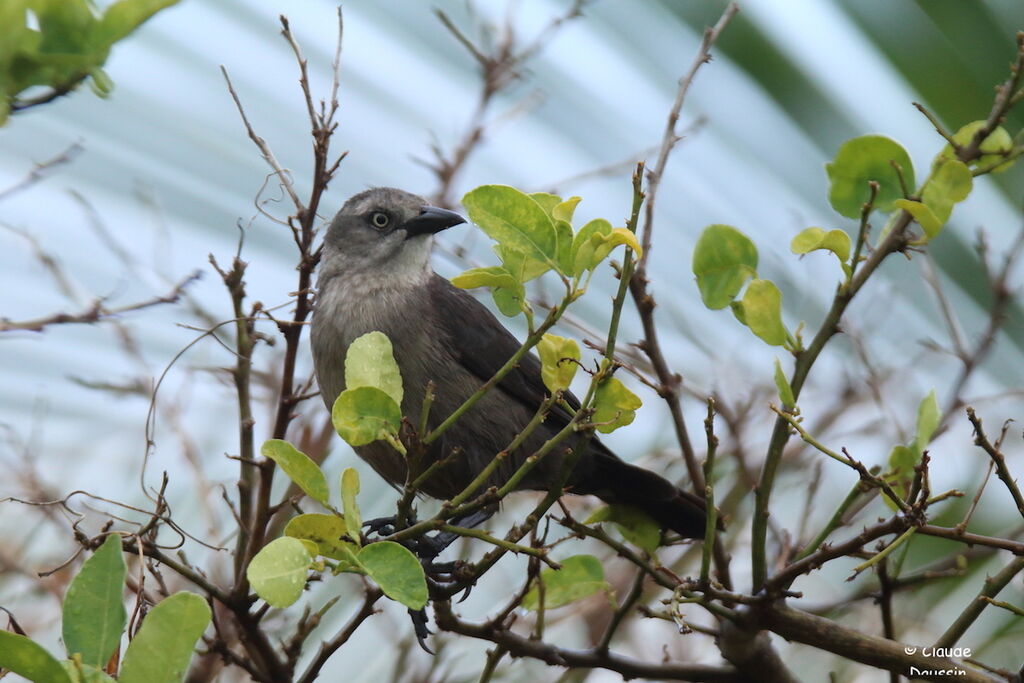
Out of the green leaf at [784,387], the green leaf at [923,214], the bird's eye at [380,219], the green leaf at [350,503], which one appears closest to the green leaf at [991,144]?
the green leaf at [923,214]

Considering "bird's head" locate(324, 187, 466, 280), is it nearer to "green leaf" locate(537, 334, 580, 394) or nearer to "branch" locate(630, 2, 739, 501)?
"branch" locate(630, 2, 739, 501)

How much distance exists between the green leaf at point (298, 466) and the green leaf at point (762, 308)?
2.51 feet

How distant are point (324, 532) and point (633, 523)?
3.60 ft

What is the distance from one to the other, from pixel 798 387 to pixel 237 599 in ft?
3.44

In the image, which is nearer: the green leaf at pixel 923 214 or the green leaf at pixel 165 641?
the green leaf at pixel 165 641

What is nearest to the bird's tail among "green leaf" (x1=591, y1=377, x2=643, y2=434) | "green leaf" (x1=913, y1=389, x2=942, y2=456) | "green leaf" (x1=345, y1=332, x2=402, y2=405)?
"green leaf" (x1=913, y1=389, x2=942, y2=456)

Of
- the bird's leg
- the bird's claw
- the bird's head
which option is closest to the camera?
the bird's claw

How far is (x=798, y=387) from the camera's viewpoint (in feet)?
5.82

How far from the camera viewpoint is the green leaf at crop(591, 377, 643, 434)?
4.83 ft

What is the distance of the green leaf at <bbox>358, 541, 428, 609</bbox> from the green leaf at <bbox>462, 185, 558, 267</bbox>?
42 cm

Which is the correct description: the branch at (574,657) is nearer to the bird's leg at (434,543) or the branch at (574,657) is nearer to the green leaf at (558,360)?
the bird's leg at (434,543)

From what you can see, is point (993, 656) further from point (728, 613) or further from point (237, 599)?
point (237, 599)

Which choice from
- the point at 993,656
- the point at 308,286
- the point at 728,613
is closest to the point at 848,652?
the point at 728,613

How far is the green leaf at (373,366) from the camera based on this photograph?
144 cm
